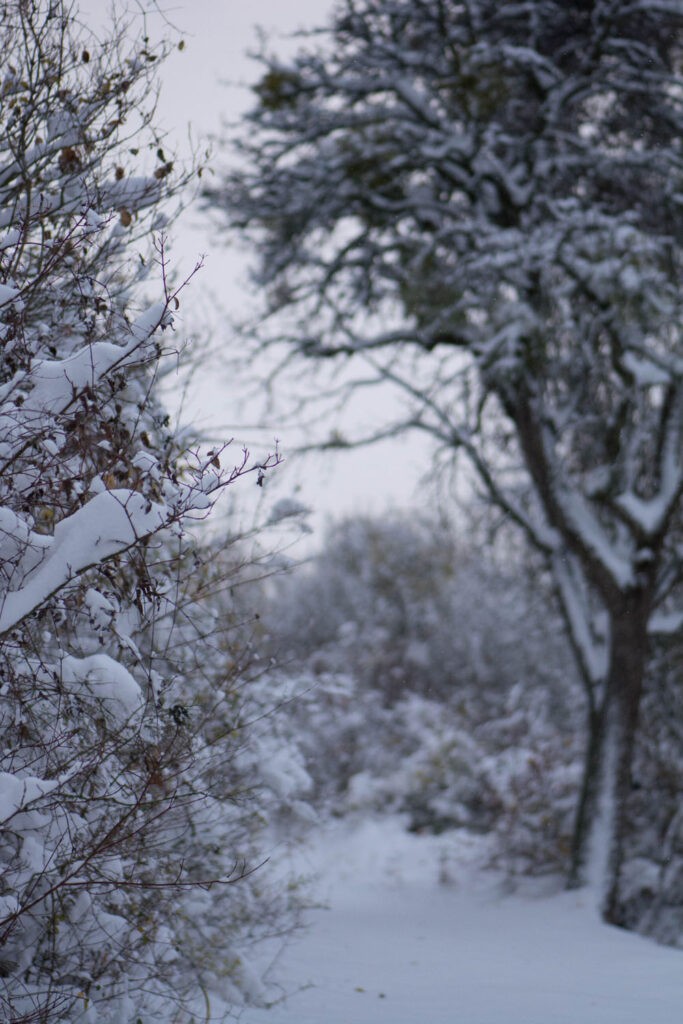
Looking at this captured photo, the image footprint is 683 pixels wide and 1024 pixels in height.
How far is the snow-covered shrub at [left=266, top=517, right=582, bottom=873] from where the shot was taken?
10.4m

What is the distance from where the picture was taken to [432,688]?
61.5ft

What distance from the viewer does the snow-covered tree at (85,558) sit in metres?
3.17

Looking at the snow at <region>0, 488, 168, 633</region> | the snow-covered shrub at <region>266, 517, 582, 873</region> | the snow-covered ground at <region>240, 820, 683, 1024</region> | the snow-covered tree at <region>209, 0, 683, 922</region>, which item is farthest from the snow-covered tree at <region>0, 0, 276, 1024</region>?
the snow-covered tree at <region>209, 0, 683, 922</region>

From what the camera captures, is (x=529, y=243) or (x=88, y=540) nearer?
(x=88, y=540)

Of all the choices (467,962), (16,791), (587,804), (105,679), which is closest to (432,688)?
(587,804)

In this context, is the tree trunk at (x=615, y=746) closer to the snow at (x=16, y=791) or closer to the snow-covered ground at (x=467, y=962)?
the snow-covered ground at (x=467, y=962)

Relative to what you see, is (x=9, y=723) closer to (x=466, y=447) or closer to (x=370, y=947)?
(x=370, y=947)

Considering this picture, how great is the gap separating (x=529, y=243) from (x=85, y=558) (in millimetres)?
6016

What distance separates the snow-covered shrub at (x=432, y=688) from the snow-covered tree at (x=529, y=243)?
5.74ft

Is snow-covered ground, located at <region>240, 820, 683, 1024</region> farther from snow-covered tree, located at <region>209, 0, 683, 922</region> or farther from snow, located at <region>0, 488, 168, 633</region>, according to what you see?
snow, located at <region>0, 488, 168, 633</region>

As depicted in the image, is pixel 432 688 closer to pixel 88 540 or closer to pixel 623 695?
pixel 623 695

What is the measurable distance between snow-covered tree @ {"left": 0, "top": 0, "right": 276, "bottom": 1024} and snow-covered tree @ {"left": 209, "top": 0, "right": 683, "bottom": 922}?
4276 mm

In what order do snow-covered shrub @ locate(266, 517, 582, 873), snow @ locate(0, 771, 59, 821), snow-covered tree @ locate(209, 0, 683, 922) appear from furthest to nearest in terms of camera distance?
snow-covered shrub @ locate(266, 517, 582, 873), snow-covered tree @ locate(209, 0, 683, 922), snow @ locate(0, 771, 59, 821)

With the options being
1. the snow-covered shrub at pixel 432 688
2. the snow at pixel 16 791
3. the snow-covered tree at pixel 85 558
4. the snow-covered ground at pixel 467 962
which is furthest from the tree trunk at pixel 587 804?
the snow at pixel 16 791
